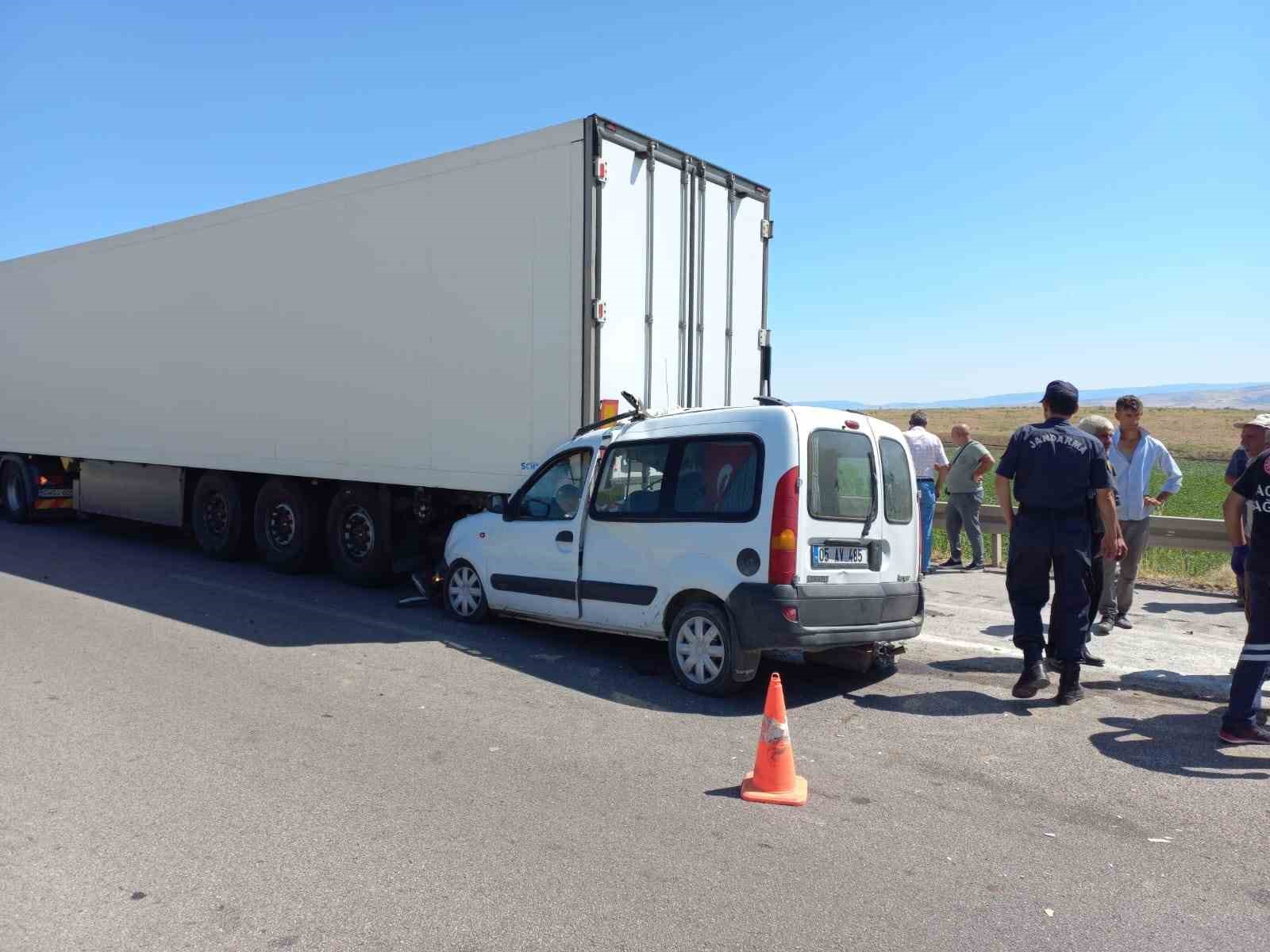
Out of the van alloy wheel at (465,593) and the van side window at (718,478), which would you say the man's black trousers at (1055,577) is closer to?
the van side window at (718,478)

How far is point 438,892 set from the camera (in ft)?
12.3

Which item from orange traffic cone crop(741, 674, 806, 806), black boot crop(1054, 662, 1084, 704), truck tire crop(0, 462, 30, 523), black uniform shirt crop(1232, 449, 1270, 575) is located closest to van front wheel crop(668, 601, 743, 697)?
orange traffic cone crop(741, 674, 806, 806)

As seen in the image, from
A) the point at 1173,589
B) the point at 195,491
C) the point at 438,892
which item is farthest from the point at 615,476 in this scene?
the point at 195,491

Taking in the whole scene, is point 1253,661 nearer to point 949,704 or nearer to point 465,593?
point 949,704

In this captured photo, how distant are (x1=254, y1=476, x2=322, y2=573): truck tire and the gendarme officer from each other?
24.5 ft

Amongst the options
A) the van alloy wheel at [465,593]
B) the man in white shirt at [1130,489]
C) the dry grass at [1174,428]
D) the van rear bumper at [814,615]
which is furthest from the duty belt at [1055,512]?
the dry grass at [1174,428]

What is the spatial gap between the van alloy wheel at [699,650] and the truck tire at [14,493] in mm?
14455

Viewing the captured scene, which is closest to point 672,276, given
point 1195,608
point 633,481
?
point 633,481

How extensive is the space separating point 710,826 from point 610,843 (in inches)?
18.1

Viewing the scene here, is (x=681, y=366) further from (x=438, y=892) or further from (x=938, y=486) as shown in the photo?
(x=438, y=892)

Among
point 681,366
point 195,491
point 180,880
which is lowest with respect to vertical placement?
point 180,880

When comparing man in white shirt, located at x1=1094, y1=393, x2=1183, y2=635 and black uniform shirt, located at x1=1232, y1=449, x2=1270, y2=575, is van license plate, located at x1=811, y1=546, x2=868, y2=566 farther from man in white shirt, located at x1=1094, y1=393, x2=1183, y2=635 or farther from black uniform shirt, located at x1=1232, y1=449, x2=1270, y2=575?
man in white shirt, located at x1=1094, y1=393, x2=1183, y2=635

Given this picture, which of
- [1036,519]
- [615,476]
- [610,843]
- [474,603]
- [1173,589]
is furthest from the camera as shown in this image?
[1173,589]

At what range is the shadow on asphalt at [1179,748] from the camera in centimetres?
522
